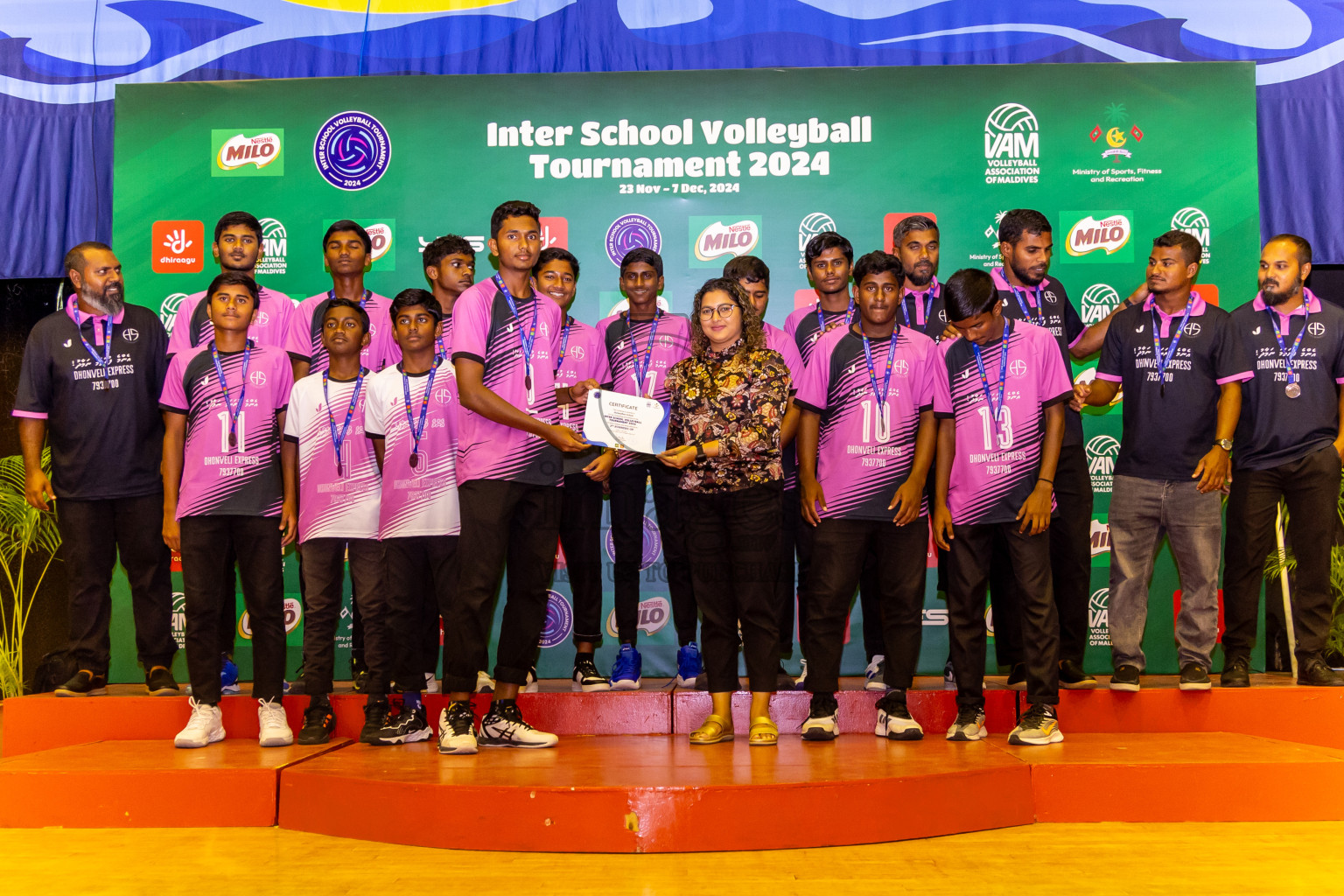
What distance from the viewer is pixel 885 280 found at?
3.89m

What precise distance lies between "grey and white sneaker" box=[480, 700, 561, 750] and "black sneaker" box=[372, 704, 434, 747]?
0.31 meters

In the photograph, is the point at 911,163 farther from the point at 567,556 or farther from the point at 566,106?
the point at 567,556

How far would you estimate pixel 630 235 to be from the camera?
5469mm

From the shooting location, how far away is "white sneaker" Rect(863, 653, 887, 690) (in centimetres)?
436

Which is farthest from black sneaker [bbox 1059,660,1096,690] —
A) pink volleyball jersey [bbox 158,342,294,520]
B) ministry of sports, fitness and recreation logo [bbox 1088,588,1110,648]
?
pink volleyball jersey [bbox 158,342,294,520]

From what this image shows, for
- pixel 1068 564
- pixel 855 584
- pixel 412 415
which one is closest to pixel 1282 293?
pixel 1068 564

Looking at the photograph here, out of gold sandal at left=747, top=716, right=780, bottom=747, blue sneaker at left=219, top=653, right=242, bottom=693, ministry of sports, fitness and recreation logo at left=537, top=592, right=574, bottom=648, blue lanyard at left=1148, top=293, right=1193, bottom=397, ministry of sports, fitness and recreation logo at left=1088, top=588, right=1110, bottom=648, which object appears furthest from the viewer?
ministry of sports, fitness and recreation logo at left=537, top=592, right=574, bottom=648

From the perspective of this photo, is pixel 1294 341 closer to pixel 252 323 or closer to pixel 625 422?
pixel 625 422

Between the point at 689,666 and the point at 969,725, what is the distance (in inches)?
49.3

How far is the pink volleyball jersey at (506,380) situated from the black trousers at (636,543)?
0.90m

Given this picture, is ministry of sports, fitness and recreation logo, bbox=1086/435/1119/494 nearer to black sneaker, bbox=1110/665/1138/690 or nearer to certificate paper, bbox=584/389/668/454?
black sneaker, bbox=1110/665/1138/690

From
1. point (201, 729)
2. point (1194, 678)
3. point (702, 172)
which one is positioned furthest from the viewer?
point (702, 172)

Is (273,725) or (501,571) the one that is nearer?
(501,571)

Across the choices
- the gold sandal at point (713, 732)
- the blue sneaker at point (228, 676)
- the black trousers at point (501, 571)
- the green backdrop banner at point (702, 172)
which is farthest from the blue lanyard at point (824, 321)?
the blue sneaker at point (228, 676)
